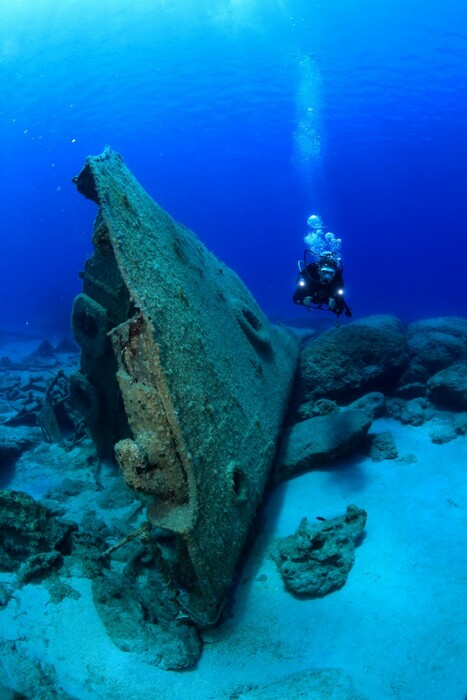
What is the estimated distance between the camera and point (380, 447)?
5301mm

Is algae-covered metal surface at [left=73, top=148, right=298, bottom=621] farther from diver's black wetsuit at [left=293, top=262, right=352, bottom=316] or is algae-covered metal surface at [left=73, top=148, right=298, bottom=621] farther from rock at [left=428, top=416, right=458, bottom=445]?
rock at [left=428, top=416, right=458, bottom=445]

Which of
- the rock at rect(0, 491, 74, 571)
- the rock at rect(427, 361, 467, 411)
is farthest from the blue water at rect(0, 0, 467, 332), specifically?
the rock at rect(0, 491, 74, 571)

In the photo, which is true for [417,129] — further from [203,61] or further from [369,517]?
[369,517]

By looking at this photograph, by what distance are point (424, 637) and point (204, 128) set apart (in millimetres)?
48317

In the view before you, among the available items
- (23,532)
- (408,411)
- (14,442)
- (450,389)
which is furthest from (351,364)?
(14,442)

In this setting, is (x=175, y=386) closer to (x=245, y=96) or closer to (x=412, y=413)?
(x=412, y=413)

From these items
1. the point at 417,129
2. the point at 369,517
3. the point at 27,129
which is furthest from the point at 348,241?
the point at 369,517

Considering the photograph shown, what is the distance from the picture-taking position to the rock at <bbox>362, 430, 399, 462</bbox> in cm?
516

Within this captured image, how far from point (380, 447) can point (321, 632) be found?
2.74 m

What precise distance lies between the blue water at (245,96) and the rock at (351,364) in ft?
76.6

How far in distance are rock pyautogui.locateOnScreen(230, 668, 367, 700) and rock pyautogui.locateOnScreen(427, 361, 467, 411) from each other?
189 inches

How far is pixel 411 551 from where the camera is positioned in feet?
11.9

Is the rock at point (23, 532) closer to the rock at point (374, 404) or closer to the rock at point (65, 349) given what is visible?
the rock at point (374, 404)

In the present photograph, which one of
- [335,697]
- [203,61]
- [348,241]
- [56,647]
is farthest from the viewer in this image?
[348,241]
